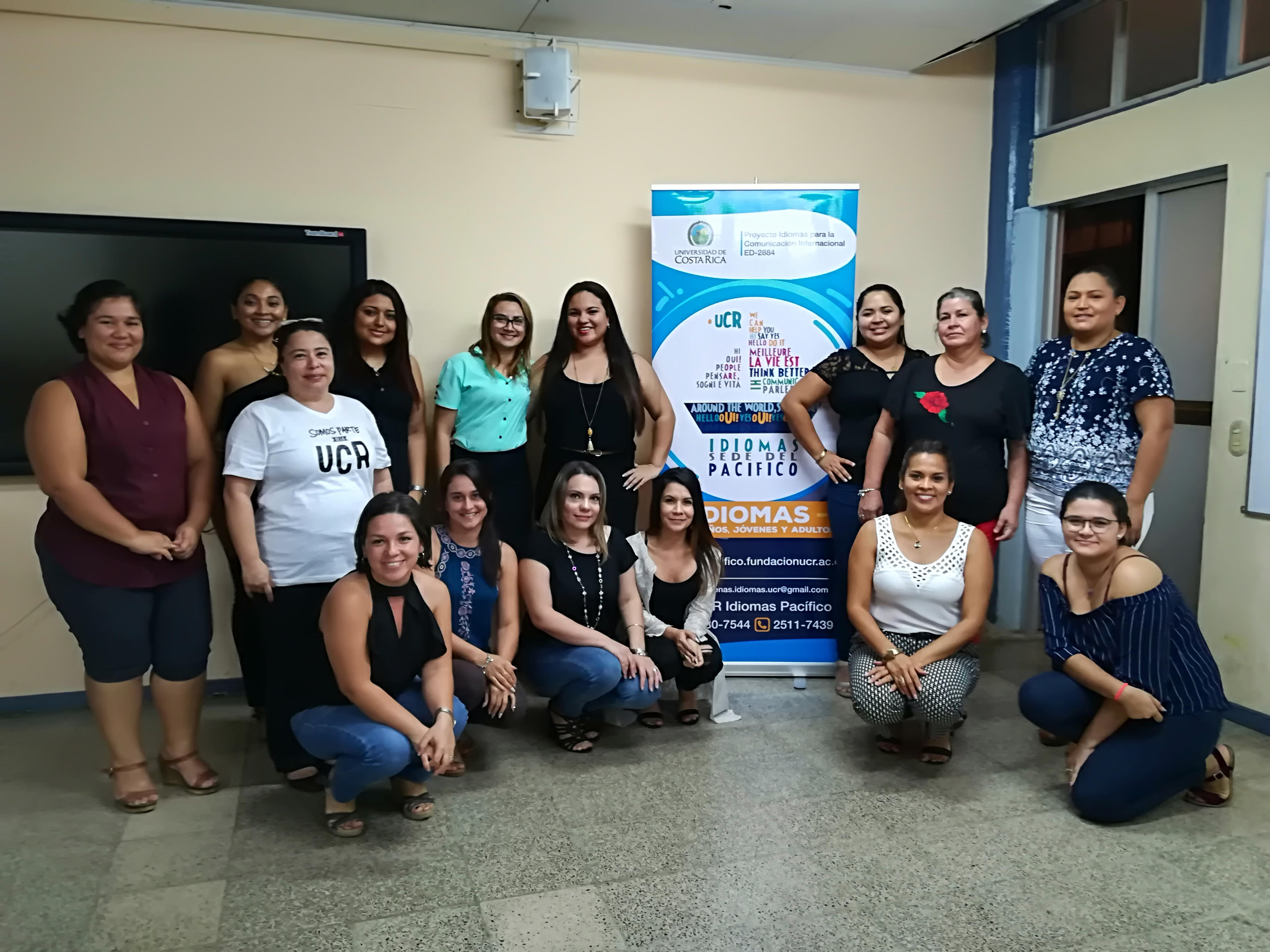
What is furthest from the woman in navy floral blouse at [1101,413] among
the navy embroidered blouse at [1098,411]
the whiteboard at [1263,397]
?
the whiteboard at [1263,397]

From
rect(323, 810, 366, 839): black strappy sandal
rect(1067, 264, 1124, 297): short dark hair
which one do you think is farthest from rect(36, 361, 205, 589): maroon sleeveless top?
rect(1067, 264, 1124, 297): short dark hair

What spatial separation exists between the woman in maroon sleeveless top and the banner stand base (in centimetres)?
198

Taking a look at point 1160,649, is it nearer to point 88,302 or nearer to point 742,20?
point 742,20

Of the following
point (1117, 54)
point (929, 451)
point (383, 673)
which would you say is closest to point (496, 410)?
point (383, 673)

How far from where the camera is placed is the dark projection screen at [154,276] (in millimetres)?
3289

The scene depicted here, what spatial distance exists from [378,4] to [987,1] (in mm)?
2151

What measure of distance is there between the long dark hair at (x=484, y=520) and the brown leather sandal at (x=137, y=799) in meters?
1.09

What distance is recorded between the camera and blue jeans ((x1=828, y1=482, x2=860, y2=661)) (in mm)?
3656

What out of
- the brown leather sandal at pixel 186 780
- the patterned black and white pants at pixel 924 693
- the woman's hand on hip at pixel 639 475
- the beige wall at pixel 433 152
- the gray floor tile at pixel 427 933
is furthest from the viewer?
the woman's hand on hip at pixel 639 475

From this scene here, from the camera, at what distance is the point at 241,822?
2580 millimetres

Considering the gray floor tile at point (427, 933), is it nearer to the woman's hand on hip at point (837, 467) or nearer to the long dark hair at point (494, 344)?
the long dark hair at point (494, 344)

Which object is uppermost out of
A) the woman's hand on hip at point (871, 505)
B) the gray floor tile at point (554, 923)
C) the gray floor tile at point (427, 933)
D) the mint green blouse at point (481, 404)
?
the mint green blouse at point (481, 404)

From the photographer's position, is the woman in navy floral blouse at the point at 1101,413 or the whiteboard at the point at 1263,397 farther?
the whiteboard at the point at 1263,397

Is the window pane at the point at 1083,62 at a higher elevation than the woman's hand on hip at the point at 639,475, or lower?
higher
